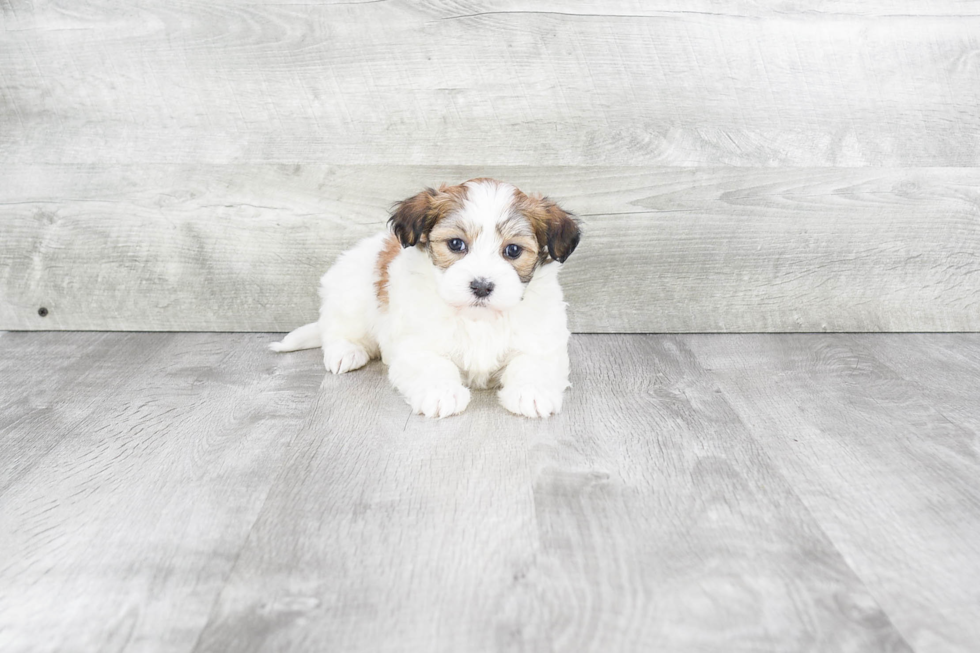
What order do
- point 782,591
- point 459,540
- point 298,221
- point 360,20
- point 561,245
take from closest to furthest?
point 782,591, point 459,540, point 561,245, point 360,20, point 298,221

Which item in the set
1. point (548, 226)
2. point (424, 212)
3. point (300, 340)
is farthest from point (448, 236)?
point (300, 340)

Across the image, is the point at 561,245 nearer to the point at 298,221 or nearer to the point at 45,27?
the point at 298,221

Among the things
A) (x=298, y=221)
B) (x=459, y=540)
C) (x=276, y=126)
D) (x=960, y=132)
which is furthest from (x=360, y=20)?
(x=960, y=132)

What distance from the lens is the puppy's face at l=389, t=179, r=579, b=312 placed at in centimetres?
193

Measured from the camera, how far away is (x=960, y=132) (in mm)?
2748

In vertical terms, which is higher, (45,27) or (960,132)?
(45,27)

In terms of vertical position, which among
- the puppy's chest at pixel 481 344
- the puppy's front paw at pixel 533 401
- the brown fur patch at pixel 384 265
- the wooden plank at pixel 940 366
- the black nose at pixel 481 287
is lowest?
the wooden plank at pixel 940 366

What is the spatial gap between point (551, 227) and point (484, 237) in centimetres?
18

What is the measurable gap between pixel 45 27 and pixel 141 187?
1.92ft

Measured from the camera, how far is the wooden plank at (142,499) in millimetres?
1248

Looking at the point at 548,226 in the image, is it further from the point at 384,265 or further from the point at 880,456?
the point at 880,456

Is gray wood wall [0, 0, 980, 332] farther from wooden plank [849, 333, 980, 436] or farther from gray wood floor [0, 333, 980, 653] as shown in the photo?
gray wood floor [0, 333, 980, 653]

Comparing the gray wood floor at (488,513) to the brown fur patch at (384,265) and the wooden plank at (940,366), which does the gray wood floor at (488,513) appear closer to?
the wooden plank at (940,366)

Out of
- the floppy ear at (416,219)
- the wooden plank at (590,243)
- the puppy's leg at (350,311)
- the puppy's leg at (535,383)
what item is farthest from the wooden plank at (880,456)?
the puppy's leg at (350,311)
